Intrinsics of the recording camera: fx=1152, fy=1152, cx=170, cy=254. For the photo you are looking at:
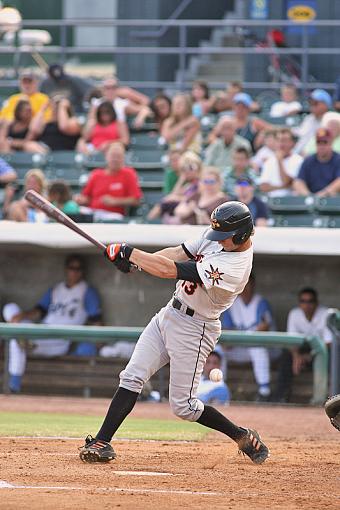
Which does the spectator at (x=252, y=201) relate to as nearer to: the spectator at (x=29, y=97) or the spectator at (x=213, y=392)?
the spectator at (x=213, y=392)

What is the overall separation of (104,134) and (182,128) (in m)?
1.13

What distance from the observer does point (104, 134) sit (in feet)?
45.9

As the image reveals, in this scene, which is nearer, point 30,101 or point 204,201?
point 204,201

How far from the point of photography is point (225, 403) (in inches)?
428

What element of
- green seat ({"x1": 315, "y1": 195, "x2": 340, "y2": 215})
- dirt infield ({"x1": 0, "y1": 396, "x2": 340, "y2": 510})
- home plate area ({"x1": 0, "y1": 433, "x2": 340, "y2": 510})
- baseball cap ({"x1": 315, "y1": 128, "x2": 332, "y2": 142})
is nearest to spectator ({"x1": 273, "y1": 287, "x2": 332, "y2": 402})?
green seat ({"x1": 315, "y1": 195, "x2": 340, "y2": 215})

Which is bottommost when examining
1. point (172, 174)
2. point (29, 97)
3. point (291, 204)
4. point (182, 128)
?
point (291, 204)

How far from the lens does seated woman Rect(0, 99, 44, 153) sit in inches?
557

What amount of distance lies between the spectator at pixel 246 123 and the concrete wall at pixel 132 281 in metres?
2.01

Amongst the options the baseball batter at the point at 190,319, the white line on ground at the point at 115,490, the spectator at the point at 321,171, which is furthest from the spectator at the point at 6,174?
the white line on ground at the point at 115,490

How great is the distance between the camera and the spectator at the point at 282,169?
488 inches

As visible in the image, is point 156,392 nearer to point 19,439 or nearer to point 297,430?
point 297,430

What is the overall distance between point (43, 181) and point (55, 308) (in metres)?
1.34

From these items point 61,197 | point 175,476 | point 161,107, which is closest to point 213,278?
point 175,476

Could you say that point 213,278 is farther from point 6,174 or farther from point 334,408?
point 6,174
